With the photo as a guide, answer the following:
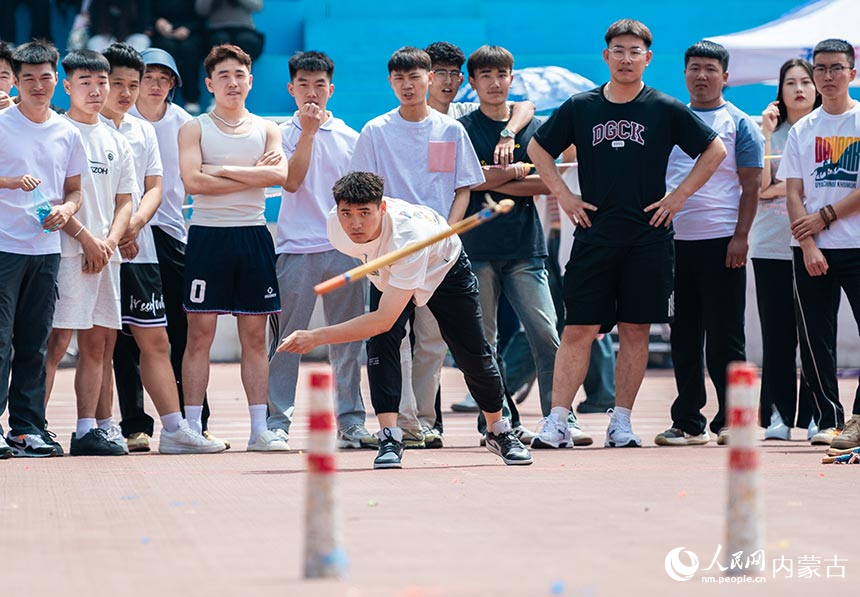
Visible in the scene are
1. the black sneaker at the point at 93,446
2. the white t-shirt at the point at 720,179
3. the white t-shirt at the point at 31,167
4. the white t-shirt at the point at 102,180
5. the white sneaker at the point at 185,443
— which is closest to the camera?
the white t-shirt at the point at 31,167

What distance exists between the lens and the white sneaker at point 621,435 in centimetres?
908

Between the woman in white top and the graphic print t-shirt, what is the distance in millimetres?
1070

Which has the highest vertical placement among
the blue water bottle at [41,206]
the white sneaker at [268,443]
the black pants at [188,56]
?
the black pants at [188,56]

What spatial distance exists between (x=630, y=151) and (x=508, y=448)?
196 centimetres

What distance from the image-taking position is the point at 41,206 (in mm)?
8297

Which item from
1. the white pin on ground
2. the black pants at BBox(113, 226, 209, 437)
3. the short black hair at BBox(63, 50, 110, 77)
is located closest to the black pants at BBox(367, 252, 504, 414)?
the black pants at BBox(113, 226, 209, 437)

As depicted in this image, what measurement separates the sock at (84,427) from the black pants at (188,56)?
1181 centimetres

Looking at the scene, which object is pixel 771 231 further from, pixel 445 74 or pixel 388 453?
pixel 388 453

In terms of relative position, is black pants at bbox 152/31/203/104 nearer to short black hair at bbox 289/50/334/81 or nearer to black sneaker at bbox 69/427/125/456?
short black hair at bbox 289/50/334/81

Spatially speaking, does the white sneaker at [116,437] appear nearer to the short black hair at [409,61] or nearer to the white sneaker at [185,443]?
the white sneaker at [185,443]

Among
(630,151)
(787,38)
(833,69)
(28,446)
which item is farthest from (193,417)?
(787,38)

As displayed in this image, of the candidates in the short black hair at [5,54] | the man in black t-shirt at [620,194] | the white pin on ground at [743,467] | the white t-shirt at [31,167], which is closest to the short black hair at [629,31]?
the man in black t-shirt at [620,194]

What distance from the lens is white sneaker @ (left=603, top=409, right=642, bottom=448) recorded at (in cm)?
908

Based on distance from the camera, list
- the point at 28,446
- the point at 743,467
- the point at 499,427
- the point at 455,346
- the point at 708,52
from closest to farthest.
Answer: the point at 743,467
the point at 455,346
the point at 499,427
the point at 28,446
the point at 708,52
